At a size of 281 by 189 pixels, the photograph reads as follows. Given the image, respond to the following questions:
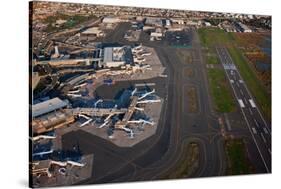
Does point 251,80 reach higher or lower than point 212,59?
lower

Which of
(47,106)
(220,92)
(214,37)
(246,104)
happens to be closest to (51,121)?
(47,106)

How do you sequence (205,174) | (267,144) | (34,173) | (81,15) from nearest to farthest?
(34,173), (81,15), (205,174), (267,144)

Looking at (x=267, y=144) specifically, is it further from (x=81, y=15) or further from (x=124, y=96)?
(x=81, y=15)

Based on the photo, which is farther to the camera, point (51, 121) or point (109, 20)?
point (109, 20)

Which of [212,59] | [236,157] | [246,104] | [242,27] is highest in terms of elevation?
[242,27]

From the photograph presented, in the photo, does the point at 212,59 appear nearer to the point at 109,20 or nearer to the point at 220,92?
the point at 220,92

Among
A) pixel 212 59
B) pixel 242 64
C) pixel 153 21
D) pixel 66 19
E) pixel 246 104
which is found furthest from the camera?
pixel 242 64

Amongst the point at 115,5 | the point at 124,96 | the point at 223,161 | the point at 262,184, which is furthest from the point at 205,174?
the point at 115,5
